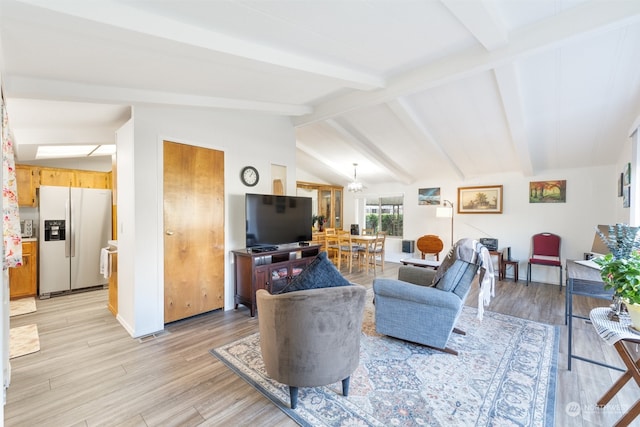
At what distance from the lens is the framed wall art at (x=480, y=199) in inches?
231

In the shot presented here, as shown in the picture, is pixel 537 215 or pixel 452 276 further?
pixel 537 215

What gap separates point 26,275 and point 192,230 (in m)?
3.12

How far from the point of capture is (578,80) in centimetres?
299

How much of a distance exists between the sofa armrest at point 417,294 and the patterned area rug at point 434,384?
0.49m

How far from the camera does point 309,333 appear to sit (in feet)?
5.90

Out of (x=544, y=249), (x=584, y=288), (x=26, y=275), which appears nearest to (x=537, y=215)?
(x=544, y=249)

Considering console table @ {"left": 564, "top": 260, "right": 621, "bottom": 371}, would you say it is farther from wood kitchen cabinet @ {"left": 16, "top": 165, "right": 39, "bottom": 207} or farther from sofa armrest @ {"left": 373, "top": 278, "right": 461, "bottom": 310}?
wood kitchen cabinet @ {"left": 16, "top": 165, "right": 39, "bottom": 207}

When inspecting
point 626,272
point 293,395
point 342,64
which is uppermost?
point 342,64

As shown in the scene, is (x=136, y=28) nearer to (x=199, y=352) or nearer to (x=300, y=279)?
(x=300, y=279)

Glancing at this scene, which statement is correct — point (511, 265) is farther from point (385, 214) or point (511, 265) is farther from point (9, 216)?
point (9, 216)

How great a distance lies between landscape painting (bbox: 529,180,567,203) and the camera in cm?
519

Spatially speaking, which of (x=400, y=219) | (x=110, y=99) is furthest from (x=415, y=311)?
(x=400, y=219)

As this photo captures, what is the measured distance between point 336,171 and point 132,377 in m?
6.08

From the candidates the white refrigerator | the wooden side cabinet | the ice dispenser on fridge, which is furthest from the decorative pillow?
the wooden side cabinet
